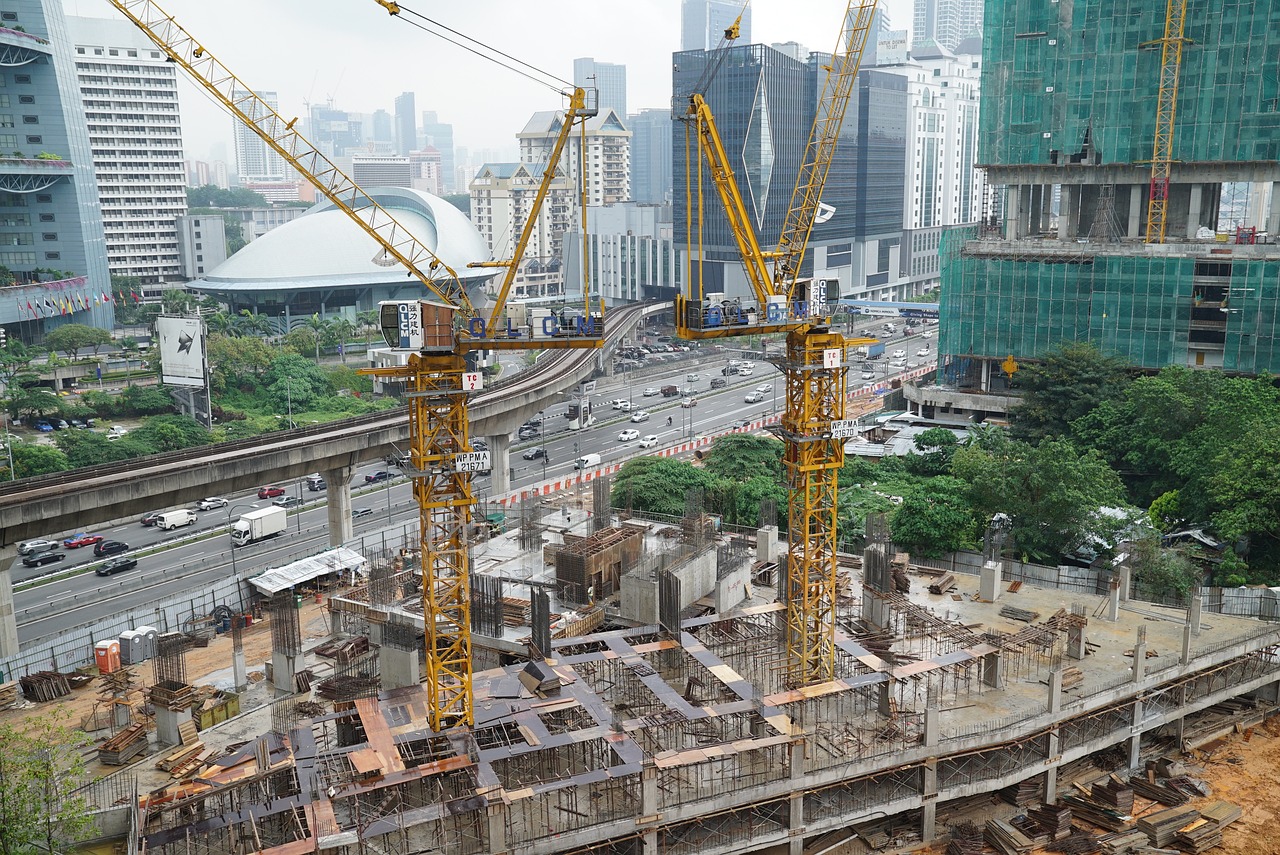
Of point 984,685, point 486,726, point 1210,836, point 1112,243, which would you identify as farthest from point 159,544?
point 1112,243

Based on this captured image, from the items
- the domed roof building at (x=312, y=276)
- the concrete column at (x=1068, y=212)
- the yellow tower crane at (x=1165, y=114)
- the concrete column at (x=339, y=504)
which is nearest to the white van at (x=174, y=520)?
the concrete column at (x=339, y=504)

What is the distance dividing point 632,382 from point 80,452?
61610mm

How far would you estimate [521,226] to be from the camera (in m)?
189

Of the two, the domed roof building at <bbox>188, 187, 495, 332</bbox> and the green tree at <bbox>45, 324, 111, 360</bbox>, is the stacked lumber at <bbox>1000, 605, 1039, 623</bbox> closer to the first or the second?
the green tree at <bbox>45, 324, 111, 360</bbox>

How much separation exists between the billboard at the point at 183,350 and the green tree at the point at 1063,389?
6582 cm

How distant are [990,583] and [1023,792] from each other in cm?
1189

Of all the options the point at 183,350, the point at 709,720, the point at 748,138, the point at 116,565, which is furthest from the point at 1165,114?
the point at 116,565

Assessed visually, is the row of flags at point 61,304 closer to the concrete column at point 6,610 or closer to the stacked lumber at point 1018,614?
the concrete column at point 6,610

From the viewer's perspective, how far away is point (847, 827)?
1492 inches

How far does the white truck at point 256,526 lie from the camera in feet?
235

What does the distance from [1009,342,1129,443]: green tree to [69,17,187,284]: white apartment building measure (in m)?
151

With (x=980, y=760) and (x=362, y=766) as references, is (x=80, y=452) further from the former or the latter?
(x=980, y=760)

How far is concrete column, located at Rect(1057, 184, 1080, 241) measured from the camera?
312 feet

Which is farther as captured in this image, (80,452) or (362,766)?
(80,452)
